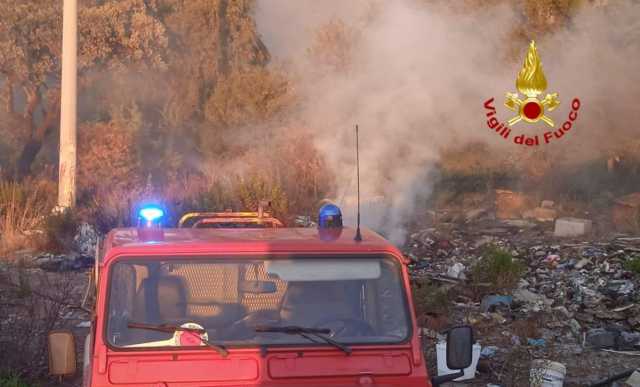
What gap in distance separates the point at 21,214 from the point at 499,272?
24.9 feet

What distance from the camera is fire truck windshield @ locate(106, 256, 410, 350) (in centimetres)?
364

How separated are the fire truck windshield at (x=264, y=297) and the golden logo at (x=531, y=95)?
9955mm

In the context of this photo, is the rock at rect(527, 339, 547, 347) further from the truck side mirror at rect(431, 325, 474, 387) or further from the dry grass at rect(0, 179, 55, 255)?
the dry grass at rect(0, 179, 55, 255)

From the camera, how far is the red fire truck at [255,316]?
11.4 ft

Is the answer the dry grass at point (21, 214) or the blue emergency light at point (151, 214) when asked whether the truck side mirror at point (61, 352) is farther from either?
the dry grass at point (21, 214)

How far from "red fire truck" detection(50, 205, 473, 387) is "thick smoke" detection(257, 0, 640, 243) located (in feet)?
27.1

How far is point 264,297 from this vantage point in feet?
12.7

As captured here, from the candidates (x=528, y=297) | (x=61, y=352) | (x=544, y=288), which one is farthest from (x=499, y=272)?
(x=61, y=352)

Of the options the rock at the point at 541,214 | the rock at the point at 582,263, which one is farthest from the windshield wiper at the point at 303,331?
the rock at the point at 541,214

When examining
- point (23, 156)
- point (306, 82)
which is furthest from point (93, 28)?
point (306, 82)

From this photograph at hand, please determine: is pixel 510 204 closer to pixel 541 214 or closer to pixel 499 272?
pixel 541 214

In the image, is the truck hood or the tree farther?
the tree

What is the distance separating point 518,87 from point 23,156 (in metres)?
11.8

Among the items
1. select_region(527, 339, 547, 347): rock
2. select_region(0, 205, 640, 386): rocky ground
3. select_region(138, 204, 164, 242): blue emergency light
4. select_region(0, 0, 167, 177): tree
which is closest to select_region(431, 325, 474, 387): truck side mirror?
select_region(138, 204, 164, 242): blue emergency light
